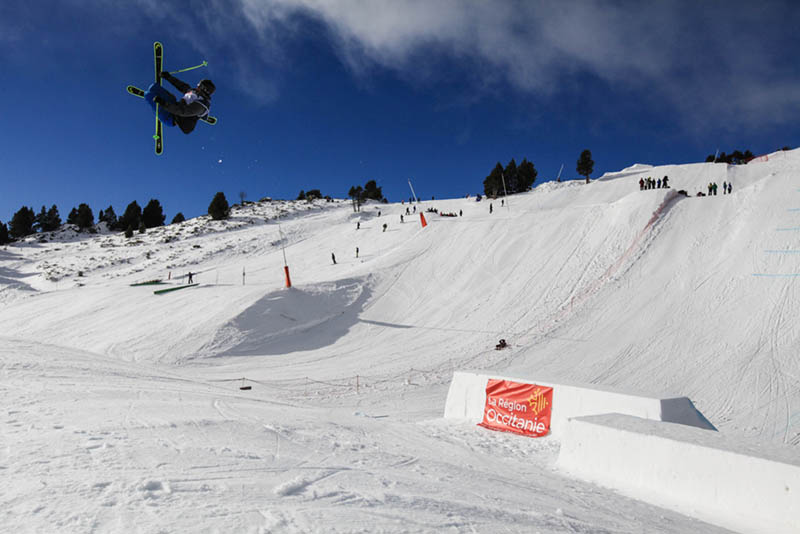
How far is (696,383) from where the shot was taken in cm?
1462

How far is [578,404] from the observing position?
9.32 metres

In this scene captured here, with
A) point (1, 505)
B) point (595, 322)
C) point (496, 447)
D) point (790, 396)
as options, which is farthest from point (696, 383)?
point (1, 505)

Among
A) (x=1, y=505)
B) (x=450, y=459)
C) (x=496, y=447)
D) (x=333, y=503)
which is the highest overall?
(x=1, y=505)

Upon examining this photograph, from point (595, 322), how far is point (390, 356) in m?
9.30

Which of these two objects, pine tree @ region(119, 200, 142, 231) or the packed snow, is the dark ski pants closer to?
the packed snow

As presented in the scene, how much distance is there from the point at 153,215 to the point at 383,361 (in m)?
75.2

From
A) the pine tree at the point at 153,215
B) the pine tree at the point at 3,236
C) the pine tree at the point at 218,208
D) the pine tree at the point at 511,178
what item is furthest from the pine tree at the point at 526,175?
the pine tree at the point at 3,236

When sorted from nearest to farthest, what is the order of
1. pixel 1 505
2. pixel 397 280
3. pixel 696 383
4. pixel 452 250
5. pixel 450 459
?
pixel 1 505, pixel 450 459, pixel 696 383, pixel 397 280, pixel 452 250

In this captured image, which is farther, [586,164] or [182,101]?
[586,164]

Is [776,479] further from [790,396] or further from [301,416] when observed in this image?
[790,396]

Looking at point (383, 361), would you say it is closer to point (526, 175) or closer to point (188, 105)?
point (188, 105)

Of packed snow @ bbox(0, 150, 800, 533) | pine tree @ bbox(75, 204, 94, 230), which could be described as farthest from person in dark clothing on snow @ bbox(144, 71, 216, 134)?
pine tree @ bbox(75, 204, 94, 230)

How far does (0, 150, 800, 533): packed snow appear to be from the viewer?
4.14 meters

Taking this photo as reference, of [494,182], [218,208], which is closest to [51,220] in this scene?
[218,208]
